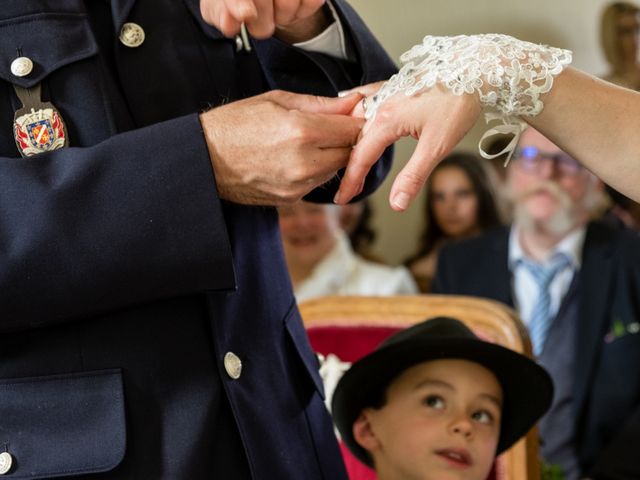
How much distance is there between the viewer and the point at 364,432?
1.71 m

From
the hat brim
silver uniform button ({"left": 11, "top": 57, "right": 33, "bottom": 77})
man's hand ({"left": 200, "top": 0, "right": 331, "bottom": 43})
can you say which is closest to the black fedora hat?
the hat brim

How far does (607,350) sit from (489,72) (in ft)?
7.20

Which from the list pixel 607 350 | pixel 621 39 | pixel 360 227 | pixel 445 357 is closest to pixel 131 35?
pixel 445 357

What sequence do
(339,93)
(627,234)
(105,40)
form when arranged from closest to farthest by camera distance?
1. (105,40)
2. (339,93)
3. (627,234)

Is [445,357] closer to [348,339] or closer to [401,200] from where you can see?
[348,339]

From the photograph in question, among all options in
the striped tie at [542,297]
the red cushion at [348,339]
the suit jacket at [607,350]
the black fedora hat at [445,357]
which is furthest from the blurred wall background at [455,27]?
the black fedora hat at [445,357]

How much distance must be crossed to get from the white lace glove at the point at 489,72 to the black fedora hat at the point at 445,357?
57cm

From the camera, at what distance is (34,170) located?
94 cm

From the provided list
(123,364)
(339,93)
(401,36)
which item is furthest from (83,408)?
(401,36)

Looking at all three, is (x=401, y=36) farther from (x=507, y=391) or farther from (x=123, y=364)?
(x=123, y=364)

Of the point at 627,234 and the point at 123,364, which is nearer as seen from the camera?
the point at 123,364

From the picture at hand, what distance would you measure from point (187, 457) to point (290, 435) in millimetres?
158

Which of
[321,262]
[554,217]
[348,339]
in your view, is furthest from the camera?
[321,262]

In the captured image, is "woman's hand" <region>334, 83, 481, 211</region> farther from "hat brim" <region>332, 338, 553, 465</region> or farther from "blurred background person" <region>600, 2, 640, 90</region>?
"blurred background person" <region>600, 2, 640, 90</region>
